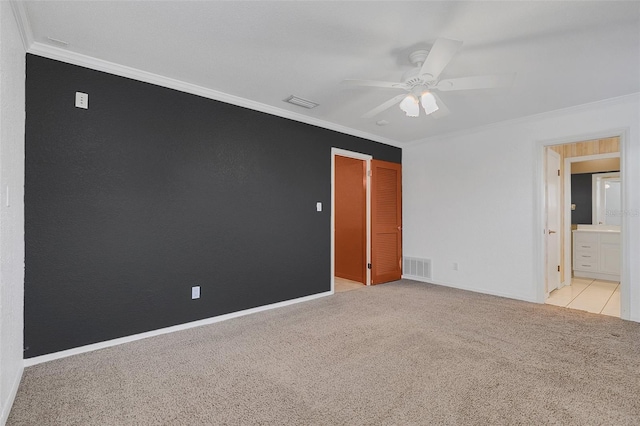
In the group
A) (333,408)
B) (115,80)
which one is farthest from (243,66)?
(333,408)

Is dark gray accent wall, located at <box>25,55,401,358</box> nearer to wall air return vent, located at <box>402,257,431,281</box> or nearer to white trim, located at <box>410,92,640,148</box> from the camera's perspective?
wall air return vent, located at <box>402,257,431,281</box>

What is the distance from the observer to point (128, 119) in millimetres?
2863

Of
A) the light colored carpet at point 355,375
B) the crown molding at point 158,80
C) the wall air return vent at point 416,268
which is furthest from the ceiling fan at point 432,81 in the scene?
the wall air return vent at point 416,268

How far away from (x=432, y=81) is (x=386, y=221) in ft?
10.6

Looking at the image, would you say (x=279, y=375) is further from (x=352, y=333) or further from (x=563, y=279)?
(x=563, y=279)

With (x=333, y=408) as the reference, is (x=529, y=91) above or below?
above

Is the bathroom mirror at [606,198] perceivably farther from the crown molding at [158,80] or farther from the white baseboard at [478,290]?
the crown molding at [158,80]

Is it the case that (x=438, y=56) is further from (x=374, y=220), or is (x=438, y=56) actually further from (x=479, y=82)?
(x=374, y=220)

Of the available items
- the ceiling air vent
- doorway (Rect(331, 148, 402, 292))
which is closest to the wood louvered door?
doorway (Rect(331, 148, 402, 292))

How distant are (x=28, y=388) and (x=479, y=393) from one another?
302 centimetres

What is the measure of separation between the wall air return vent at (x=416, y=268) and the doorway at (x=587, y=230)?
5.48 ft

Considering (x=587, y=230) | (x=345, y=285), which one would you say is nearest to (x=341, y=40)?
(x=345, y=285)

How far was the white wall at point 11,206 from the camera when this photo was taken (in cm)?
174

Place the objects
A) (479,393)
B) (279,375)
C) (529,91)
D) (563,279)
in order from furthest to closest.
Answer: (563,279)
(529,91)
(279,375)
(479,393)
